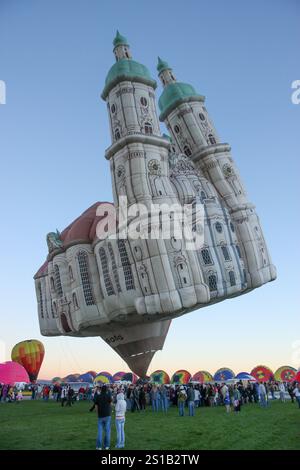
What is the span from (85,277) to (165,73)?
89.0ft

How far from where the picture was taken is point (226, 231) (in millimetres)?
40781

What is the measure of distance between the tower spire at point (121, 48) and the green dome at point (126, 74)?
2.15m

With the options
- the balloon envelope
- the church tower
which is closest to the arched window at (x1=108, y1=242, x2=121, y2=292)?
the church tower

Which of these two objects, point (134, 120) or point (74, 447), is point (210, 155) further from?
point (74, 447)

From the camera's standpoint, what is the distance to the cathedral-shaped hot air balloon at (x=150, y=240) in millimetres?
35562

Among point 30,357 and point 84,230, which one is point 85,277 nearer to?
point 84,230

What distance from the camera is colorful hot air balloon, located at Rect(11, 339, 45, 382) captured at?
6341 cm

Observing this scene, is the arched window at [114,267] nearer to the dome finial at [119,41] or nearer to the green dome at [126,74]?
the green dome at [126,74]

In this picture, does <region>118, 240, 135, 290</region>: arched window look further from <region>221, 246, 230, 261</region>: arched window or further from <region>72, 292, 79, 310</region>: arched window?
<region>221, 246, 230, 261</region>: arched window

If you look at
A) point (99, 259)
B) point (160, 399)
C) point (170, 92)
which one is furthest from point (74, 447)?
point (170, 92)

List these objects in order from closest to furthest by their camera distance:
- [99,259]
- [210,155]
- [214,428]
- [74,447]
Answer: [74,447]
[214,428]
[99,259]
[210,155]

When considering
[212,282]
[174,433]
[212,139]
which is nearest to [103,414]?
[174,433]

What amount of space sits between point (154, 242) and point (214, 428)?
19.7m
